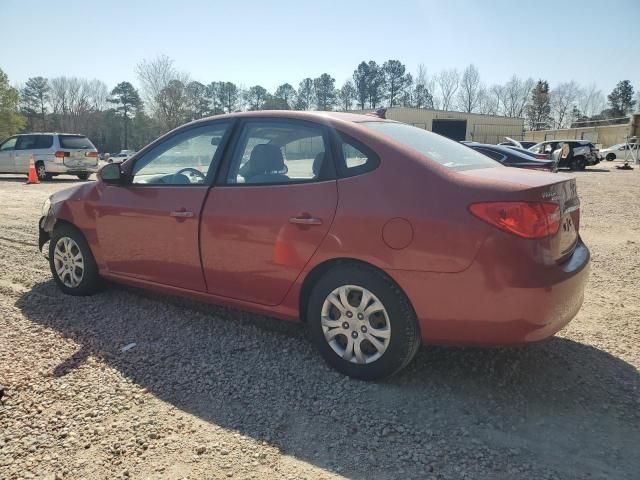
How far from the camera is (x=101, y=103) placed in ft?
281

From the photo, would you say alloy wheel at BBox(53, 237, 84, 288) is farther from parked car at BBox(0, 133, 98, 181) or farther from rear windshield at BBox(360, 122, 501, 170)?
parked car at BBox(0, 133, 98, 181)

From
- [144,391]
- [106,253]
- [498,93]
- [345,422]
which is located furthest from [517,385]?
[498,93]

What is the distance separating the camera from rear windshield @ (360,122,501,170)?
2994mm

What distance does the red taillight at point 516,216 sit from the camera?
98.3 inches

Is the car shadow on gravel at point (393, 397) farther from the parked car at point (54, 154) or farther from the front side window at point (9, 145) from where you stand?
the front side window at point (9, 145)

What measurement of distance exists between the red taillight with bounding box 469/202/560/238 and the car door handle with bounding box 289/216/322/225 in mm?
895

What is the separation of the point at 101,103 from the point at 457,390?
94839 millimetres

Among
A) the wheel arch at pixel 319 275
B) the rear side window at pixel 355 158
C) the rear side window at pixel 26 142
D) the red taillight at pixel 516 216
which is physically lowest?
the wheel arch at pixel 319 275

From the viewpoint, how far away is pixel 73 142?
58.0 feet

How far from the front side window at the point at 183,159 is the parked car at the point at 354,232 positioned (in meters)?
0.01

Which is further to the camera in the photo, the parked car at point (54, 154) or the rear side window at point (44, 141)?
the rear side window at point (44, 141)

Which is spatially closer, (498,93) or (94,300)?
(94,300)

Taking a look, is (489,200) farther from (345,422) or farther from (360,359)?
(345,422)

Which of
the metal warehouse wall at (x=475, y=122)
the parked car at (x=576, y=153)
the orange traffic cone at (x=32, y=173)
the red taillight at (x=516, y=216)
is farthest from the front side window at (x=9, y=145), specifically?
the metal warehouse wall at (x=475, y=122)
